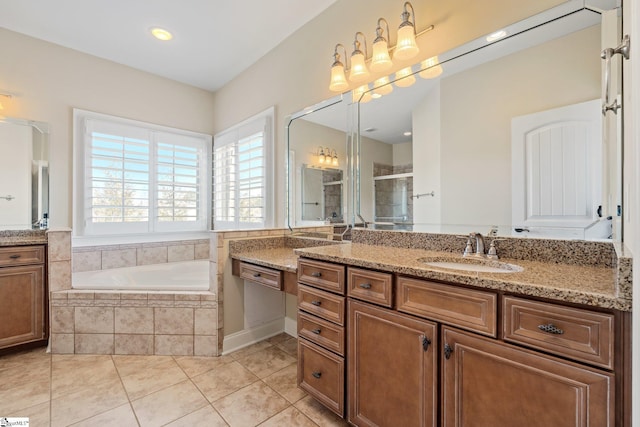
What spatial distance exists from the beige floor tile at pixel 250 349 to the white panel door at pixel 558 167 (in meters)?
1.99

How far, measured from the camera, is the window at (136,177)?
2863 millimetres

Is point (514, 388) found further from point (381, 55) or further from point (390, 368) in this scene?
point (381, 55)

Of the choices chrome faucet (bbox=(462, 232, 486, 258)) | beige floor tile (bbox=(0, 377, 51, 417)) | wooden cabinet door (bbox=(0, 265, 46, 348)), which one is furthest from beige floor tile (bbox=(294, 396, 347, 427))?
wooden cabinet door (bbox=(0, 265, 46, 348))

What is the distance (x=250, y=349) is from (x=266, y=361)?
240 mm

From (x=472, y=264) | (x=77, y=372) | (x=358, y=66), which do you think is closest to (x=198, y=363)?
(x=77, y=372)

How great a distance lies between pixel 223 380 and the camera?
75.7 inches

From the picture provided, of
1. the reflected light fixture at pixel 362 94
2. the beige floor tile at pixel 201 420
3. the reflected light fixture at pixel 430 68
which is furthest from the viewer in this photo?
the reflected light fixture at pixel 362 94

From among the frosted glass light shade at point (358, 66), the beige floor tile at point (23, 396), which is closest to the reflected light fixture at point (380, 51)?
the frosted glass light shade at point (358, 66)

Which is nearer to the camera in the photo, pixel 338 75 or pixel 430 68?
pixel 430 68

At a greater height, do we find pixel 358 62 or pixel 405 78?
pixel 358 62

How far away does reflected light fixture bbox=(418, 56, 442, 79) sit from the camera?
165cm

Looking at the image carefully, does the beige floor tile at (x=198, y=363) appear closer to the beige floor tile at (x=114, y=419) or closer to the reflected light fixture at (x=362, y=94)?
the beige floor tile at (x=114, y=419)

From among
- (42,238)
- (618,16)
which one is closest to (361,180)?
(618,16)

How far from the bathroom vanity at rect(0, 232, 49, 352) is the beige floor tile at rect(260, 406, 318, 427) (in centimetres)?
210
